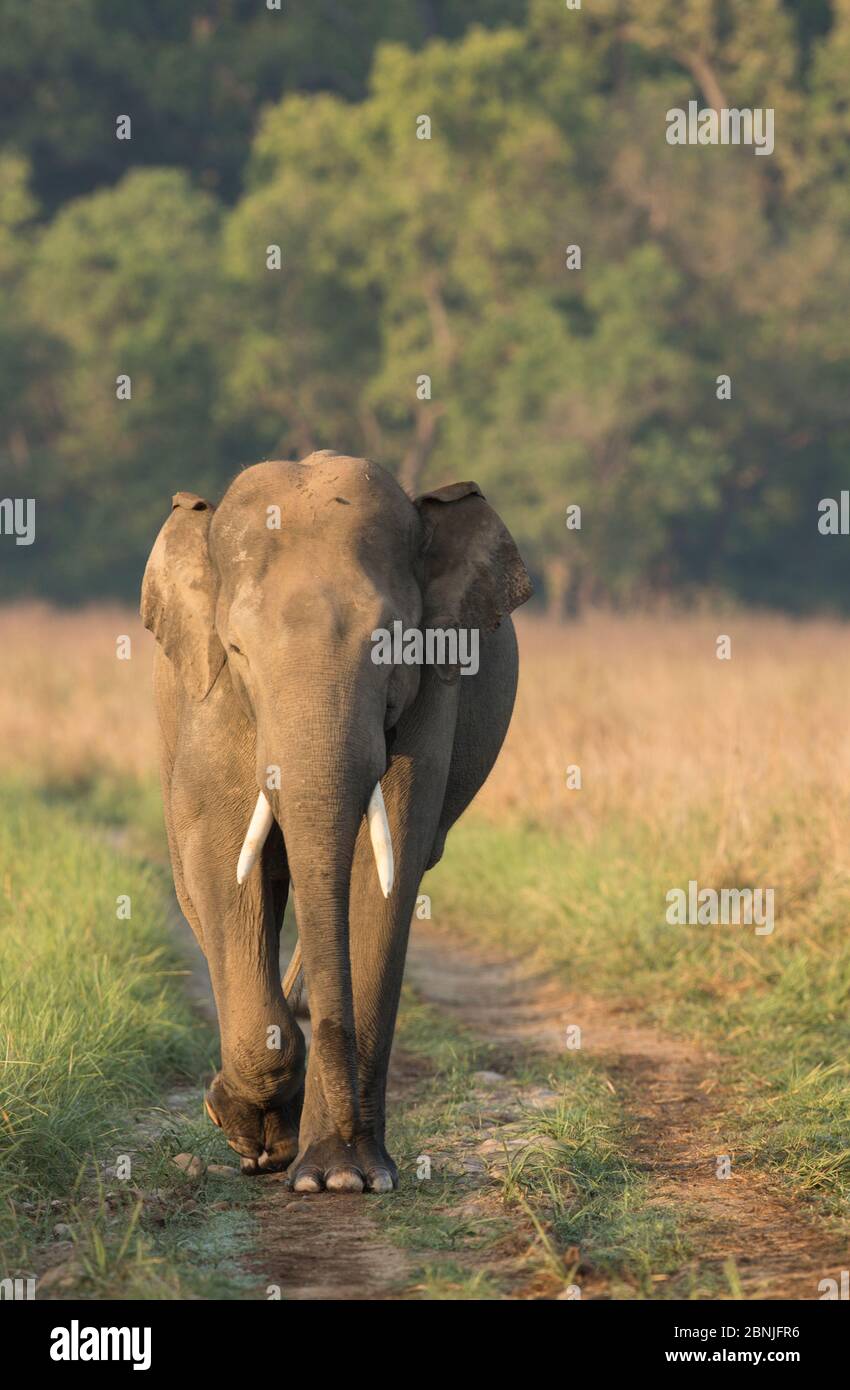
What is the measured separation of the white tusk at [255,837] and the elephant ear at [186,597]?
54cm

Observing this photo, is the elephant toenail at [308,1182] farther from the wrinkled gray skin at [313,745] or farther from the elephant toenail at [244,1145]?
the elephant toenail at [244,1145]

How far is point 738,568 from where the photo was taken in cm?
3919

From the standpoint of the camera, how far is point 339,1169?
6.02 metres

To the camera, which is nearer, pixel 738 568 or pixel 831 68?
pixel 831 68

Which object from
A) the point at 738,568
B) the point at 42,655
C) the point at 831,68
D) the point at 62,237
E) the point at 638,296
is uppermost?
the point at 831,68

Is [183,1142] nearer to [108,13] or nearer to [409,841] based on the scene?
[409,841]

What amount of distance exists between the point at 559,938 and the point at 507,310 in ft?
81.3

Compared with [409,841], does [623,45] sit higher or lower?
higher

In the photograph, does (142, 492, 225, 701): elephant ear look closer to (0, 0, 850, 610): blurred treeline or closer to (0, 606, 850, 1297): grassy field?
(0, 606, 850, 1297): grassy field

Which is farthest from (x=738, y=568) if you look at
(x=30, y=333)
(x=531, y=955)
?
(x=531, y=955)

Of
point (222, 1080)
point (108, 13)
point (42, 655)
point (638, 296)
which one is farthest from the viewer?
point (108, 13)

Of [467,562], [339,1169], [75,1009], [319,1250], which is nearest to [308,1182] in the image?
[339,1169]
